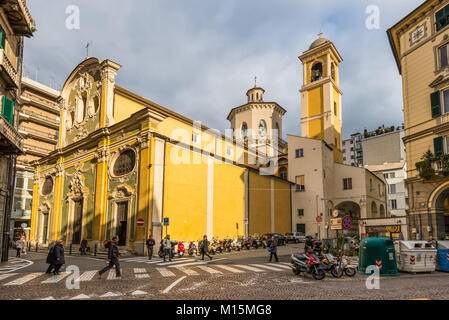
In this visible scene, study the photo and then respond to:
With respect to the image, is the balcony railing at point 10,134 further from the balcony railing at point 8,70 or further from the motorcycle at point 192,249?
the motorcycle at point 192,249

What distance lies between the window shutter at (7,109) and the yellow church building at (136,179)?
840 centimetres

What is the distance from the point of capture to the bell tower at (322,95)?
41.8 meters

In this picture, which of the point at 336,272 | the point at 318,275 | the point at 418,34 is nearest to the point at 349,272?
the point at 336,272

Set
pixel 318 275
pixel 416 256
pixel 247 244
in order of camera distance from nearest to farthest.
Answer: pixel 318 275 → pixel 416 256 → pixel 247 244

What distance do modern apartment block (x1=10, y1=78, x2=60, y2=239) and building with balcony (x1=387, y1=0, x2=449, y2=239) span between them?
4429 centimetres

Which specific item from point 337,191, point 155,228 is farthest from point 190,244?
point 337,191

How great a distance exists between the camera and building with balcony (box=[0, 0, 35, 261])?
52.8 feet

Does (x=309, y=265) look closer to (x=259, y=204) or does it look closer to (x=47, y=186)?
(x=259, y=204)

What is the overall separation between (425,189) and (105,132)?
893 inches

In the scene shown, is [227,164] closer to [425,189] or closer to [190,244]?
[190,244]

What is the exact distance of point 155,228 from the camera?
73.0ft

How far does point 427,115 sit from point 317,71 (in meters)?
23.9

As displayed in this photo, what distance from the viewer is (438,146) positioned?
68.0 feet

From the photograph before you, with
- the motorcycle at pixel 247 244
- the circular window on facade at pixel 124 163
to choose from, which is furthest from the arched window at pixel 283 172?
the circular window on facade at pixel 124 163
